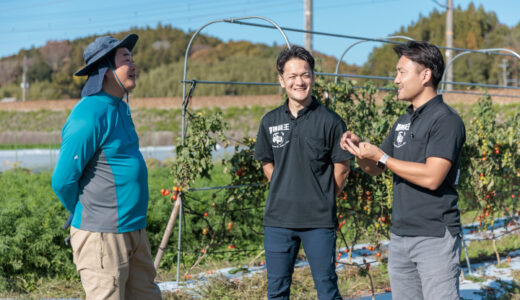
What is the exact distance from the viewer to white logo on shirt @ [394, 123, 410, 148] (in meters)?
2.38

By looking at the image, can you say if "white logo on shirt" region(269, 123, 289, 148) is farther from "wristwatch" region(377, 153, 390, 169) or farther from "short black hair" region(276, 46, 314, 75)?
"wristwatch" region(377, 153, 390, 169)

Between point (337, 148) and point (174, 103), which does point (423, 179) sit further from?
point (174, 103)

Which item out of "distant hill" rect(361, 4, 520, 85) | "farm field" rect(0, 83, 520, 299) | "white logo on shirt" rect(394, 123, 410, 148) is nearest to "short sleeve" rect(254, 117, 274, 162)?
"white logo on shirt" rect(394, 123, 410, 148)

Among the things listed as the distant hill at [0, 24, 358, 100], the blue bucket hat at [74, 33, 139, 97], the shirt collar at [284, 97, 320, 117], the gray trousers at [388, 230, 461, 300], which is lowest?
the gray trousers at [388, 230, 461, 300]

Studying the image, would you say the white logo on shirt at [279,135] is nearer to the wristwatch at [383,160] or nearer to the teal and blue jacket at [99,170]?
the wristwatch at [383,160]

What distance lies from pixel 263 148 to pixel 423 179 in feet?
2.94

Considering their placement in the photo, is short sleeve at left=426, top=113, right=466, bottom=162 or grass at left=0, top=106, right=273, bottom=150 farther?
grass at left=0, top=106, right=273, bottom=150

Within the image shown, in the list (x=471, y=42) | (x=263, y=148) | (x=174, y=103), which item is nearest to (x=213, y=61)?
(x=174, y=103)

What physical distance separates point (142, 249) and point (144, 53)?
68.0m

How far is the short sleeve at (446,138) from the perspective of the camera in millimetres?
2156

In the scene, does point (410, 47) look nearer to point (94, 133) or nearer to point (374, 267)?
point (94, 133)

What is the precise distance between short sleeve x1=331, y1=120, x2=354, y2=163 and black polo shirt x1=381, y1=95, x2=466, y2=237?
260mm

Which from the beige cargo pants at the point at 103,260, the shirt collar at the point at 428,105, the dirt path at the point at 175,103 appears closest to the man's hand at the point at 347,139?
the shirt collar at the point at 428,105

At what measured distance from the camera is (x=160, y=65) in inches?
2485
